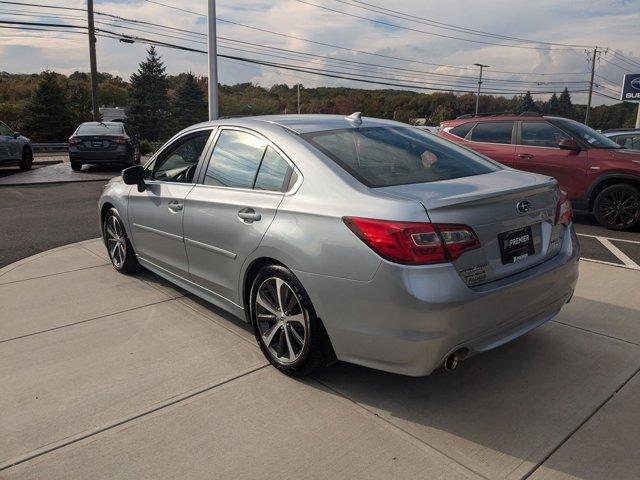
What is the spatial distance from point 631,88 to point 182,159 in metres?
33.2

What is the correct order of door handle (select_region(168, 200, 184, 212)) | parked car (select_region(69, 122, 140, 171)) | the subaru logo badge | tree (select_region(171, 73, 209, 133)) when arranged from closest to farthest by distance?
the subaru logo badge → door handle (select_region(168, 200, 184, 212)) → parked car (select_region(69, 122, 140, 171)) → tree (select_region(171, 73, 209, 133))

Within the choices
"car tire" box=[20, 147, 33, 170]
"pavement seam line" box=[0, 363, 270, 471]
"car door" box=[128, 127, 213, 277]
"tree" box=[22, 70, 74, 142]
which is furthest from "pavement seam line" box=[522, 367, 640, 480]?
"tree" box=[22, 70, 74, 142]

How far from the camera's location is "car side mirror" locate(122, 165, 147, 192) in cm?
460

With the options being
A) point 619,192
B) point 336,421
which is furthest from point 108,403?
point 619,192

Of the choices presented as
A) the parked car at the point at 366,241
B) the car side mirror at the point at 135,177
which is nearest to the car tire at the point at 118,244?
the car side mirror at the point at 135,177

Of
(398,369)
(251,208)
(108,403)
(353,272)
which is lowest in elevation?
(108,403)

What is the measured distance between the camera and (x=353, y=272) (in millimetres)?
2703

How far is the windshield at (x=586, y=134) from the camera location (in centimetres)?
838

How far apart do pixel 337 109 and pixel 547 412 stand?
65.4 m

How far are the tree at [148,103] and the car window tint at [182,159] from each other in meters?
70.4

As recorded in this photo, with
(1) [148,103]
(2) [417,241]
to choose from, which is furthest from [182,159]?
(1) [148,103]

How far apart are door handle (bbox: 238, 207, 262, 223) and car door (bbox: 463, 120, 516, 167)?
6616 mm

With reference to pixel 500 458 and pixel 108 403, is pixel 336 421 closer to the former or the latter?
pixel 500 458

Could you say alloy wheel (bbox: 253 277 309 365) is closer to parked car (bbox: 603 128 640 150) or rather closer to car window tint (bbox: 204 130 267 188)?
car window tint (bbox: 204 130 267 188)
